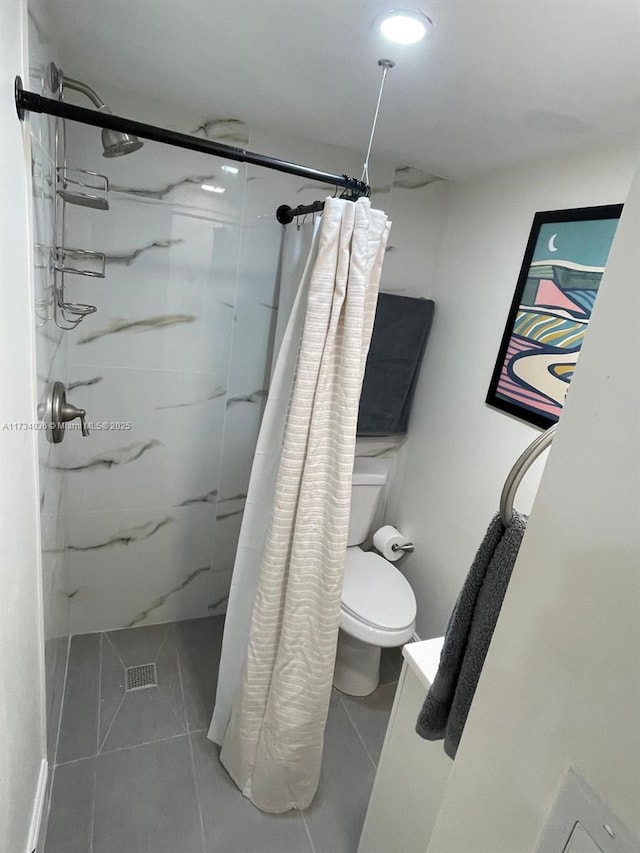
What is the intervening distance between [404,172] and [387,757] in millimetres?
2097

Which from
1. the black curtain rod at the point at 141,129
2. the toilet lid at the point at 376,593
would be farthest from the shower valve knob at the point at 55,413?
the toilet lid at the point at 376,593

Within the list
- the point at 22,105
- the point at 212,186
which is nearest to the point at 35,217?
the point at 22,105

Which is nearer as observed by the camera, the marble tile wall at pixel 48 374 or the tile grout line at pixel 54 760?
the marble tile wall at pixel 48 374

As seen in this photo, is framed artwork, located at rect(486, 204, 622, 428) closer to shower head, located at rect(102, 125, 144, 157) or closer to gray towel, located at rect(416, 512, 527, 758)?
gray towel, located at rect(416, 512, 527, 758)

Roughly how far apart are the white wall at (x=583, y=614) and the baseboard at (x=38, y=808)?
1.23 m

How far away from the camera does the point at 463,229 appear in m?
1.99

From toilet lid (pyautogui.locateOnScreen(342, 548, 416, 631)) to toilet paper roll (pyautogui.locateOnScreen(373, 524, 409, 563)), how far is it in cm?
5

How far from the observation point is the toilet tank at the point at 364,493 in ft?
7.20

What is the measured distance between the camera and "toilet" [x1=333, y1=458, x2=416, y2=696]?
1799 millimetres

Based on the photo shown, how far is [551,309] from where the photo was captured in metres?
1.56

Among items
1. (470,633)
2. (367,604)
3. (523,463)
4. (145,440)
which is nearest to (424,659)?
(470,633)

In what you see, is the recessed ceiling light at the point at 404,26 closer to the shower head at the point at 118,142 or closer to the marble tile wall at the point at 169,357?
the shower head at the point at 118,142

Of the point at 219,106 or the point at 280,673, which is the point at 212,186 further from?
the point at 280,673

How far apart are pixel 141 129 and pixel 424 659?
132cm
